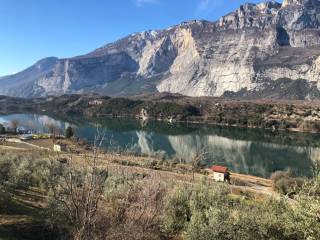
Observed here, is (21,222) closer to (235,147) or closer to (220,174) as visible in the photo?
(220,174)

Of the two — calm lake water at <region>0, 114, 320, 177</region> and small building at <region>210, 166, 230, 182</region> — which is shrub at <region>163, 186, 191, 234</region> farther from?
calm lake water at <region>0, 114, 320, 177</region>

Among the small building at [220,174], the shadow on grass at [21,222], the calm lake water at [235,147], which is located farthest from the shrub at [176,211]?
the calm lake water at [235,147]

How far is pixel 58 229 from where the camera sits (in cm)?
2684

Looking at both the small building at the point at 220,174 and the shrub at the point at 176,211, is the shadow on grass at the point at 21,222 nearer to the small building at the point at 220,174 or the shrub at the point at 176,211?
the shrub at the point at 176,211

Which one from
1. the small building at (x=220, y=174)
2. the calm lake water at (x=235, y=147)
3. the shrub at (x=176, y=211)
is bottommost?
the calm lake water at (x=235, y=147)

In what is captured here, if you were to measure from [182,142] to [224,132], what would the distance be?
4048 cm

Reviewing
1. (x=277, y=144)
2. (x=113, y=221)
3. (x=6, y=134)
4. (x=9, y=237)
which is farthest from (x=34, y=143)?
(x=113, y=221)

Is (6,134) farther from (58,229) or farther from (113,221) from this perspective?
(113,221)

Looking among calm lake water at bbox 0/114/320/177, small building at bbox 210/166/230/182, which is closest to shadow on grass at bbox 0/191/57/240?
small building at bbox 210/166/230/182

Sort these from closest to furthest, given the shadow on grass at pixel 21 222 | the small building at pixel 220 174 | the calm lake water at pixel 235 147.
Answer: the shadow on grass at pixel 21 222 → the small building at pixel 220 174 → the calm lake water at pixel 235 147

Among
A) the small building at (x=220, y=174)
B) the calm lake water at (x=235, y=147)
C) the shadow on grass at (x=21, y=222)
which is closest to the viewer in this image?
the shadow on grass at (x=21, y=222)

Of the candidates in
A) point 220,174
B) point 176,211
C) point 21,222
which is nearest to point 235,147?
point 220,174

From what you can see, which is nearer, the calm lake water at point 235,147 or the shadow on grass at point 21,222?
the shadow on grass at point 21,222

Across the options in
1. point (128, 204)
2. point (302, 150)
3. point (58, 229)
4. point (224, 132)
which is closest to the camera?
point (128, 204)
